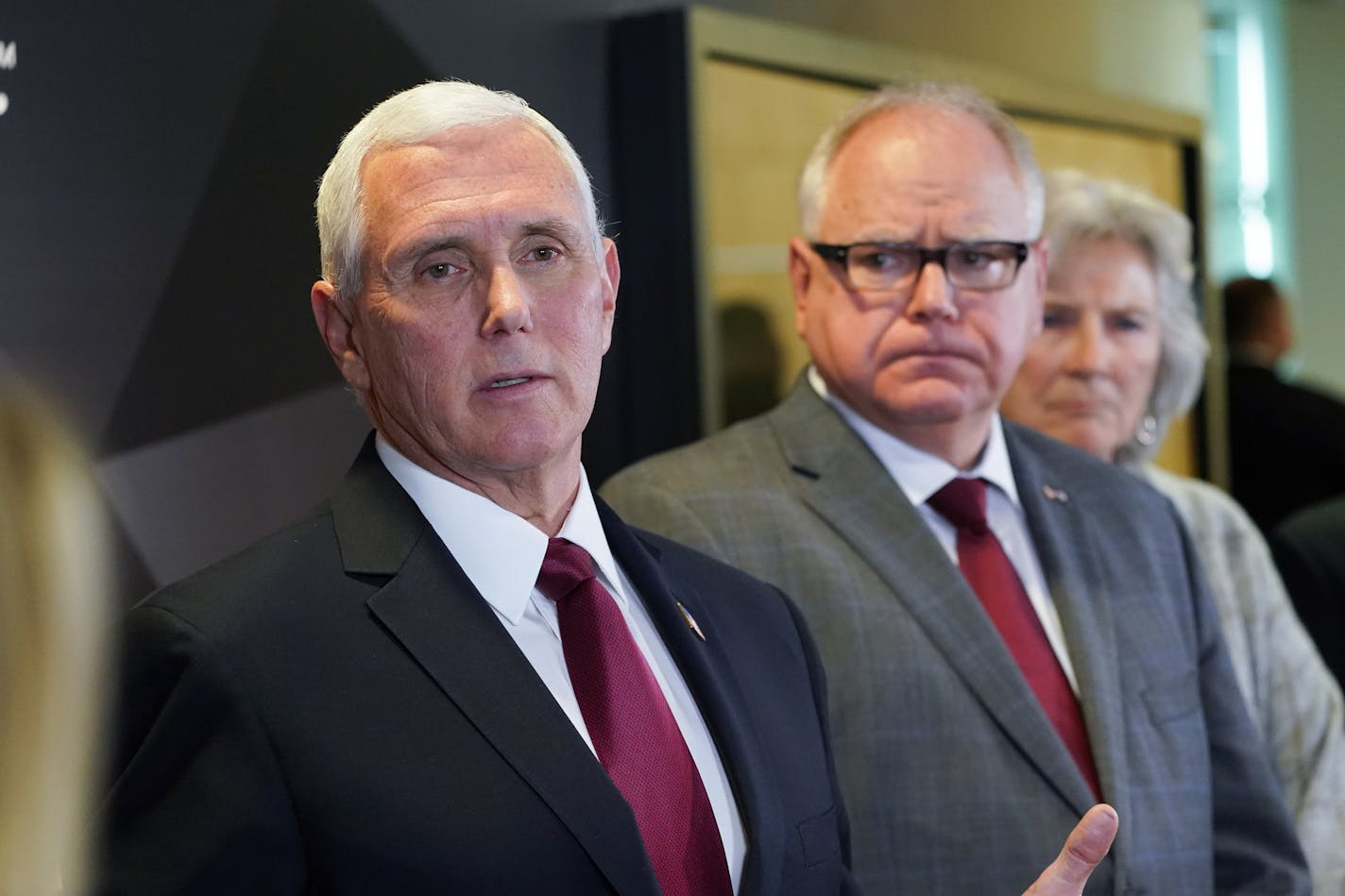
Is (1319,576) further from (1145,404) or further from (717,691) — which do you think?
(717,691)

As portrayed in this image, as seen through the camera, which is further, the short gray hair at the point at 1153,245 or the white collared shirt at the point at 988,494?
the short gray hair at the point at 1153,245

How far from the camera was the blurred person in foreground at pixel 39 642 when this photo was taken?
2.41 ft

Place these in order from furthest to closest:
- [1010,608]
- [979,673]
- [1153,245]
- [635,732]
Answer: [1153,245]
[1010,608]
[979,673]
[635,732]

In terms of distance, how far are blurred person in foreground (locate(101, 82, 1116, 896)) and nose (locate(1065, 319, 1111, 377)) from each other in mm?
1515

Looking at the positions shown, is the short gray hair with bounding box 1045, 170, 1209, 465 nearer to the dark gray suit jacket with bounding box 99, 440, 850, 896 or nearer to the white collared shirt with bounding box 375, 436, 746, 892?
the white collared shirt with bounding box 375, 436, 746, 892

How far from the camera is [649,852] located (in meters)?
1.69

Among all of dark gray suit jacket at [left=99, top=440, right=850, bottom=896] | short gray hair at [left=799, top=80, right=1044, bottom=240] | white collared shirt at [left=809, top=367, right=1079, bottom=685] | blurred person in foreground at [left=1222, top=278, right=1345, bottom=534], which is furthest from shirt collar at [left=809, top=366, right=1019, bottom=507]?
blurred person in foreground at [left=1222, top=278, right=1345, bottom=534]

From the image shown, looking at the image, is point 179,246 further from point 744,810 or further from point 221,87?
point 744,810

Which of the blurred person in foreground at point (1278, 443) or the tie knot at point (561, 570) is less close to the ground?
the tie knot at point (561, 570)

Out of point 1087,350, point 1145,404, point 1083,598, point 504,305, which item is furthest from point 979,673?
point 1145,404

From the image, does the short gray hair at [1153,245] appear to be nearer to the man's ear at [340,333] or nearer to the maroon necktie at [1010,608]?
the maroon necktie at [1010,608]

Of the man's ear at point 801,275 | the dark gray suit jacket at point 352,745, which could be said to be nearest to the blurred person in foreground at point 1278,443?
the man's ear at point 801,275

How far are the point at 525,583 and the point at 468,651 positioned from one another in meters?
0.13

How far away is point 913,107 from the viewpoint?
2.66 meters
